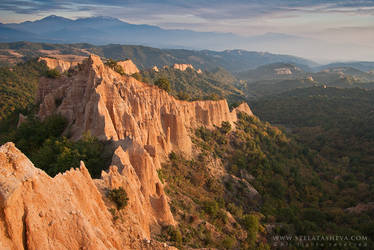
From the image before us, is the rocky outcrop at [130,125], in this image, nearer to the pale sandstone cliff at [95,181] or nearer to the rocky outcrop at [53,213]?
the pale sandstone cliff at [95,181]

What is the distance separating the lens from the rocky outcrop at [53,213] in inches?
355

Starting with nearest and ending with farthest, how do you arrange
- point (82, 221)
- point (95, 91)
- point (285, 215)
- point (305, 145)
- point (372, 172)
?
1. point (82, 221)
2. point (95, 91)
3. point (285, 215)
4. point (372, 172)
5. point (305, 145)

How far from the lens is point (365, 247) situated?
2905 centimetres

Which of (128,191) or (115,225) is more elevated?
(128,191)

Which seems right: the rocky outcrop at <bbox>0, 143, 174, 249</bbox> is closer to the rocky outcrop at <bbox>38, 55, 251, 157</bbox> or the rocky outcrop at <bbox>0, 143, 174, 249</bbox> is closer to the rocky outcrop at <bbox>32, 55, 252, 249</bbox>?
the rocky outcrop at <bbox>32, 55, 252, 249</bbox>

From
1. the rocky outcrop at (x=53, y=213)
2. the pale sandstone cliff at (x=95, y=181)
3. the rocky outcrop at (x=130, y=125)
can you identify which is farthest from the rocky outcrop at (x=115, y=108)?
the rocky outcrop at (x=53, y=213)

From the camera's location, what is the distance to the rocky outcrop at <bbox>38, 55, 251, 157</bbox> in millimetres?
26056

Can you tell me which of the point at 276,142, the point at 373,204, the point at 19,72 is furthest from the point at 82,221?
the point at 19,72

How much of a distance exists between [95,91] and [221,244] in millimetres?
20668

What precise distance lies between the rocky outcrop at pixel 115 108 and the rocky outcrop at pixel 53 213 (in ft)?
32.3

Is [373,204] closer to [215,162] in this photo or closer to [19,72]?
[215,162]

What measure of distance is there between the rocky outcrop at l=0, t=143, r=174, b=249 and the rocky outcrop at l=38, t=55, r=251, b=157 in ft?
32.3

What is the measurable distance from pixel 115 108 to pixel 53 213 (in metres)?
19.2

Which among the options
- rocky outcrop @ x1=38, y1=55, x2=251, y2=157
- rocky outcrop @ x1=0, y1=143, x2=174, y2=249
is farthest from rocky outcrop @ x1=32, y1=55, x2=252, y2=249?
rocky outcrop @ x1=0, y1=143, x2=174, y2=249
